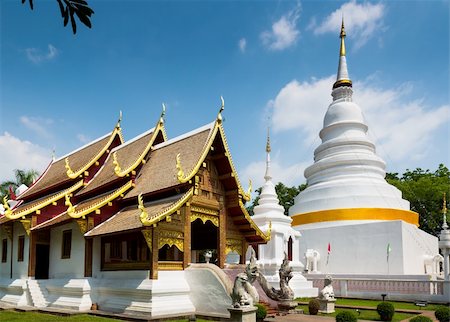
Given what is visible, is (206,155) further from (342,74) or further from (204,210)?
(342,74)

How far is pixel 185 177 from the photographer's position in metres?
13.4

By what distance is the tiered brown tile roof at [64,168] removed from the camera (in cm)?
1902

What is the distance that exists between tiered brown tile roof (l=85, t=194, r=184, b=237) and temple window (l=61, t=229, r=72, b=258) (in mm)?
2132

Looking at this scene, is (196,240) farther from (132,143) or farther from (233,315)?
(233,315)

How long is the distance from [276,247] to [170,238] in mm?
9547

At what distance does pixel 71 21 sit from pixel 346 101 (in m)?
30.2

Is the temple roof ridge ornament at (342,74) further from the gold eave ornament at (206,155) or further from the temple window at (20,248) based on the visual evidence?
the temple window at (20,248)

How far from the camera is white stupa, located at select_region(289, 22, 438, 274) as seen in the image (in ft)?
78.0

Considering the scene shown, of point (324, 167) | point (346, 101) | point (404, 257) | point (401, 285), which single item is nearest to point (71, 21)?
point (401, 285)

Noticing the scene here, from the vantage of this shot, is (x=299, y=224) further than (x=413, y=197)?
No

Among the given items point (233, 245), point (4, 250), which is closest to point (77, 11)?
point (233, 245)

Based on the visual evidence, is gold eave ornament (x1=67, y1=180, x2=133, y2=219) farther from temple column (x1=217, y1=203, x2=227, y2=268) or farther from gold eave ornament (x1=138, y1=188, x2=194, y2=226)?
temple column (x1=217, y1=203, x2=227, y2=268)

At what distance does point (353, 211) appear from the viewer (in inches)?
1022

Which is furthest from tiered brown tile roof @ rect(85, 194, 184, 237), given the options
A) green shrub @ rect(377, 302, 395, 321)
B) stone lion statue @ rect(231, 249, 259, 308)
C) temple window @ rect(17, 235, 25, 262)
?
green shrub @ rect(377, 302, 395, 321)
